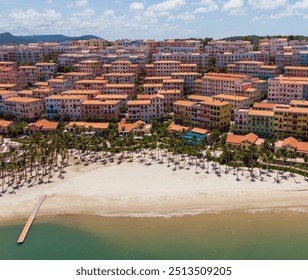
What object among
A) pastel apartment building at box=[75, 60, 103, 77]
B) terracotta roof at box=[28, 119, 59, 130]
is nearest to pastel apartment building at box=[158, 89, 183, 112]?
terracotta roof at box=[28, 119, 59, 130]

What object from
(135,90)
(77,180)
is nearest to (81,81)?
(135,90)

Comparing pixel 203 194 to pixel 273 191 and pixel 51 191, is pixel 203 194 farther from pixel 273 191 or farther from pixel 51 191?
pixel 51 191

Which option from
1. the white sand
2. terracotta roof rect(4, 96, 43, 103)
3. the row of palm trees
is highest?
terracotta roof rect(4, 96, 43, 103)

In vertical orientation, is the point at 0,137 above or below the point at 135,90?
below

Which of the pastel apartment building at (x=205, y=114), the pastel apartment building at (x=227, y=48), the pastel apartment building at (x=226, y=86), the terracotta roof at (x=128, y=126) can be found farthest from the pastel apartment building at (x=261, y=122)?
the pastel apartment building at (x=227, y=48)

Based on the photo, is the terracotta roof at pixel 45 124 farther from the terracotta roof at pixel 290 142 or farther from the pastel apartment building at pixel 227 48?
the pastel apartment building at pixel 227 48

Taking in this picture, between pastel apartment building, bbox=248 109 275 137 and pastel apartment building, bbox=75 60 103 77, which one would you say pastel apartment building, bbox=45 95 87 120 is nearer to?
pastel apartment building, bbox=75 60 103 77
